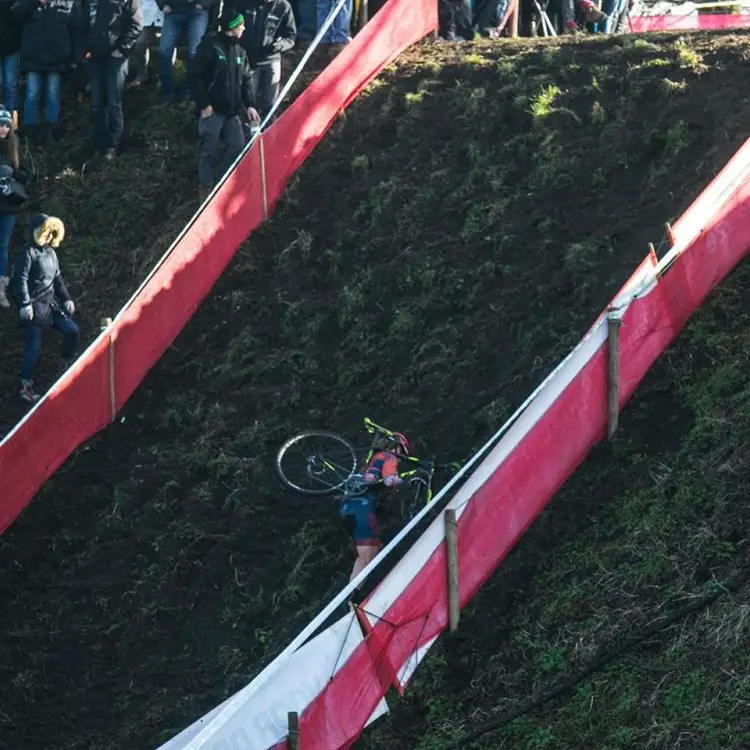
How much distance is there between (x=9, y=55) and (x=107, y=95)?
5.31ft

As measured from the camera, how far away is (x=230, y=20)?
1620cm

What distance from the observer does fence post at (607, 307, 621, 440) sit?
11.2 meters

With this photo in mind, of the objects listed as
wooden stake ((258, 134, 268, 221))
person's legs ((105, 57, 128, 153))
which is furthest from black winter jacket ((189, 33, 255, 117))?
person's legs ((105, 57, 128, 153))

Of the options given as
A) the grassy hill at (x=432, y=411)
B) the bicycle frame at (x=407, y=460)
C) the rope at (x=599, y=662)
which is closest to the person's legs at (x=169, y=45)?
the grassy hill at (x=432, y=411)

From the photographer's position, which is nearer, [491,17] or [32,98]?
[32,98]

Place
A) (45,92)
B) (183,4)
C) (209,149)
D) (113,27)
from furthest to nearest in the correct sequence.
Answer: (45,92), (183,4), (113,27), (209,149)

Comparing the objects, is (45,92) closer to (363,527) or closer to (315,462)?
(315,462)

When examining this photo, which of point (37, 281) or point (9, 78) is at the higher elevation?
point (9, 78)

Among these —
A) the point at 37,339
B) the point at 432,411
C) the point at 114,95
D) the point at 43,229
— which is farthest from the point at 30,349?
the point at 432,411

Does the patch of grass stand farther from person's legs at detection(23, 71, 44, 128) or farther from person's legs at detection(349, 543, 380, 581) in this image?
person's legs at detection(23, 71, 44, 128)

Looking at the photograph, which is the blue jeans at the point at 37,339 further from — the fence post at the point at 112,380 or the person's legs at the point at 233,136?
the person's legs at the point at 233,136

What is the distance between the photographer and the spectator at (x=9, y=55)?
17969 millimetres

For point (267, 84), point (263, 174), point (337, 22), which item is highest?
point (337, 22)

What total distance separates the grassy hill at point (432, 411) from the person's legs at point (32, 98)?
0.80 meters
